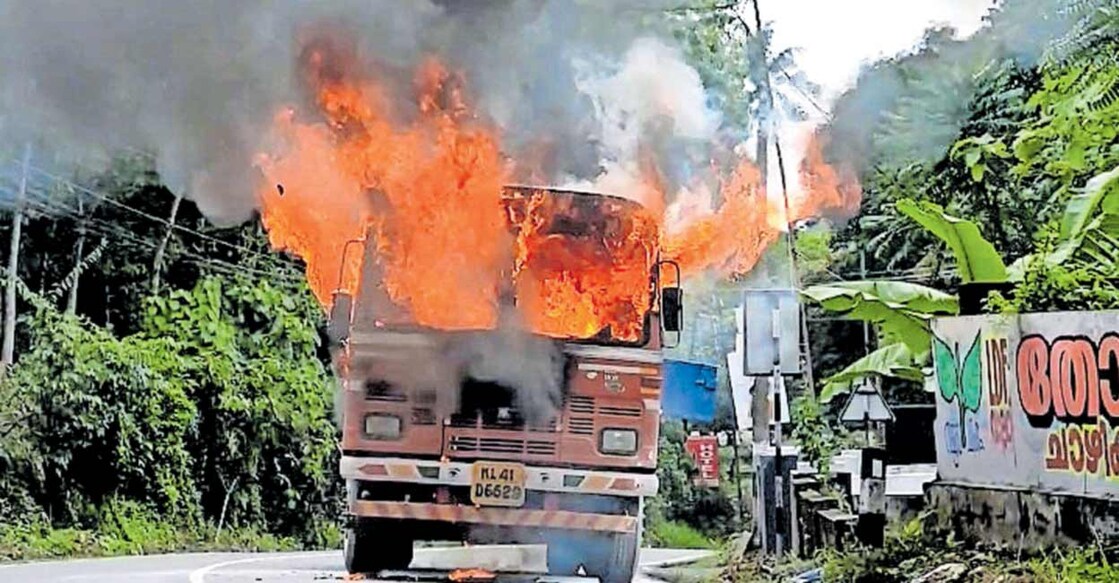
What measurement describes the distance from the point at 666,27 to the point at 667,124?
A: 1312mm

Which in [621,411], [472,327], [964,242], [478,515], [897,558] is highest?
[964,242]

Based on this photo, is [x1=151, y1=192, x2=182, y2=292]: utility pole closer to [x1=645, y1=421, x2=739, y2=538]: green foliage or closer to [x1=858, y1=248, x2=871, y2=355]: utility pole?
[x1=645, y1=421, x2=739, y2=538]: green foliage

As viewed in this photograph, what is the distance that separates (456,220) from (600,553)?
8.03 ft

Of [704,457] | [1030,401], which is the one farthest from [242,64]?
[704,457]

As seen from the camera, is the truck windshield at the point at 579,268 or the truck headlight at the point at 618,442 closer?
the truck headlight at the point at 618,442

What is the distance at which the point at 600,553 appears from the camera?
33.2 ft

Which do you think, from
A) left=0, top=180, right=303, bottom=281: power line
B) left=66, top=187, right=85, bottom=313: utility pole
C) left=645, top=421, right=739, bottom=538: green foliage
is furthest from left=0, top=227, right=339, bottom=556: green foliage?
left=645, top=421, right=739, bottom=538: green foliage

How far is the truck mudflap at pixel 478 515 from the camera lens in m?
9.52

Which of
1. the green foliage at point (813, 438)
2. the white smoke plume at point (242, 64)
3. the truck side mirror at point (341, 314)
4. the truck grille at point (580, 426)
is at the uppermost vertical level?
the white smoke plume at point (242, 64)

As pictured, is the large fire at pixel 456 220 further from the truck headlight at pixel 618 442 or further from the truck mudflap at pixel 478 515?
the truck mudflap at pixel 478 515

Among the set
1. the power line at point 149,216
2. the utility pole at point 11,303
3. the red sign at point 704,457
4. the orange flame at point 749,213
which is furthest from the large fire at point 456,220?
the red sign at point 704,457

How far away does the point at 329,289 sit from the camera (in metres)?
11.5

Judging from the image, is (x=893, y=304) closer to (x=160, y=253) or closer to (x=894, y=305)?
(x=894, y=305)

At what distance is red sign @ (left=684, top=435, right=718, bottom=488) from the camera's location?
22594mm
